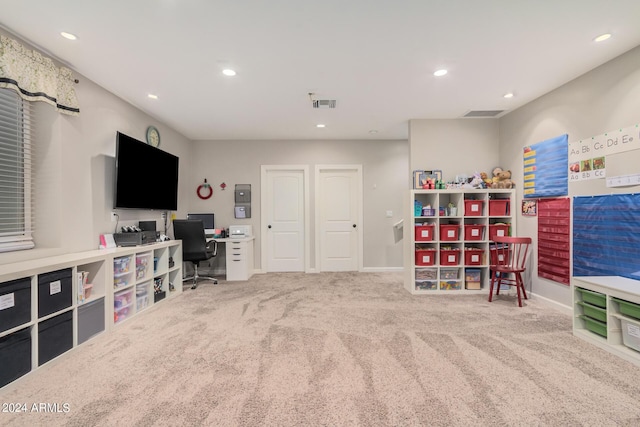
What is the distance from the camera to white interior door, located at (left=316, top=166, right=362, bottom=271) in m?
5.35

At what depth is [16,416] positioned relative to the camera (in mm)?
1586

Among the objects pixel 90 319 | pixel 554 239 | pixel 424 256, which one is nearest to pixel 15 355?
pixel 90 319

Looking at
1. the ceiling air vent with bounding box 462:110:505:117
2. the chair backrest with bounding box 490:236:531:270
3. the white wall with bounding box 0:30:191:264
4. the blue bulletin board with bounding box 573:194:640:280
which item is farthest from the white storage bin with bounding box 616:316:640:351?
the white wall with bounding box 0:30:191:264

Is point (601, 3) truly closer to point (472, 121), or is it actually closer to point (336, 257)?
point (472, 121)

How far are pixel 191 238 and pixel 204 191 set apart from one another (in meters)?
1.35

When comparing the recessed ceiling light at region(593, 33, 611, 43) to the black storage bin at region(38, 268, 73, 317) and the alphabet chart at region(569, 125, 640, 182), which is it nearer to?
the alphabet chart at region(569, 125, 640, 182)

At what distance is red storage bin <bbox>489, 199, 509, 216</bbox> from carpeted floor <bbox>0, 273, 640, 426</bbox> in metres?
1.31

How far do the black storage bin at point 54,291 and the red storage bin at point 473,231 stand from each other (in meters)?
4.48

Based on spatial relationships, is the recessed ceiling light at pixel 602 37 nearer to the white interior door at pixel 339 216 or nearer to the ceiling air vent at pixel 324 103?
the ceiling air vent at pixel 324 103

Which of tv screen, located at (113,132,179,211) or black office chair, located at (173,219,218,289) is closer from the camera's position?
tv screen, located at (113,132,179,211)

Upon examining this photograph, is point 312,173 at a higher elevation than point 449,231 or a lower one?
higher

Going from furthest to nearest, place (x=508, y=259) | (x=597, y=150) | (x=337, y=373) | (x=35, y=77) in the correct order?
(x=508, y=259)
(x=597, y=150)
(x=35, y=77)
(x=337, y=373)

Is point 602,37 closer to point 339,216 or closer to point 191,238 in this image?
point 339,216

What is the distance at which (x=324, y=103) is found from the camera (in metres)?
3.58
